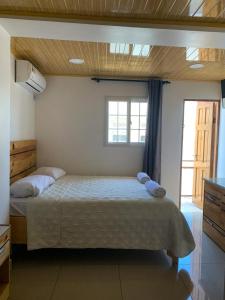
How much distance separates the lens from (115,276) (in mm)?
2689

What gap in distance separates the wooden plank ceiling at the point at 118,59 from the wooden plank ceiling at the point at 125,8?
2.40 ft

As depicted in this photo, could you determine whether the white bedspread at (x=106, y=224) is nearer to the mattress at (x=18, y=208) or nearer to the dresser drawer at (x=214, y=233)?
the mattress at (x=18, y=208)

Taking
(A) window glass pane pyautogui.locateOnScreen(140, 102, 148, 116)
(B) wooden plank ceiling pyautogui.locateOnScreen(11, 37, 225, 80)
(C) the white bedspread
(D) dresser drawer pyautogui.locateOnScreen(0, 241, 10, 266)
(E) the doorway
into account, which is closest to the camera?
(D) dresser drawer pyautogui.locateOnScreen(0, 241, 10, 266)

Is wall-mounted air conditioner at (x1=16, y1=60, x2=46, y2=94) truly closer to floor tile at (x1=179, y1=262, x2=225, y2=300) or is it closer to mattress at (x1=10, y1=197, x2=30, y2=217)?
mattress at (x1=10, y1=197, x2=30, y2=217)

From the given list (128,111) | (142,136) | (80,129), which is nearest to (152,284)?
(142,136)

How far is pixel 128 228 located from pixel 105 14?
209 centimetres

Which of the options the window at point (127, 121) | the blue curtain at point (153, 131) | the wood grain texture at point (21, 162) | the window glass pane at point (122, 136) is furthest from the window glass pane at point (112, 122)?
the wood grain texture at point (21, 162)

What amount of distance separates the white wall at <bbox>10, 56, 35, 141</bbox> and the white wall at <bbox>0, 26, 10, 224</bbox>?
0.83 meters

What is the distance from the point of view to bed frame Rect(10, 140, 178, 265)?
2887mm

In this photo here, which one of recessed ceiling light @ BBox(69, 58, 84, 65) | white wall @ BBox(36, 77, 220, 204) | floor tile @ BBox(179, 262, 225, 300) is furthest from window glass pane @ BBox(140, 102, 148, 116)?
floor tile @ BBox(179, 262, 225, 300)

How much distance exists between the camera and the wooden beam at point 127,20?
2.24 metres

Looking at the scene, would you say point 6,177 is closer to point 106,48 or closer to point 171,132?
point 106,48

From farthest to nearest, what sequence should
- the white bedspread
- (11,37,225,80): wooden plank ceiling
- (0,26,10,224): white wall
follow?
(11,37,225,80): wooden plank ceiling
the white bedspread
(0,26,10,224): white wall

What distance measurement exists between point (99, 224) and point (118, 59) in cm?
214
